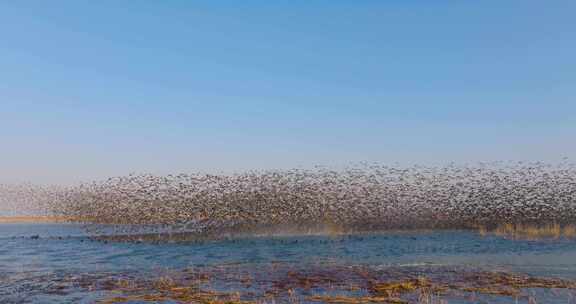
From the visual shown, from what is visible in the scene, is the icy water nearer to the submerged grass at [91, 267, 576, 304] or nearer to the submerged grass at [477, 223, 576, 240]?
the submerged grass at [91, 267, 576, 304]

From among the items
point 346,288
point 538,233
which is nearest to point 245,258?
point 346,288

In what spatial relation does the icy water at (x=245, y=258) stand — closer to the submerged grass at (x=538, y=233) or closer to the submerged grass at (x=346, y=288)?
the submerged grass at (x=346, y=288)

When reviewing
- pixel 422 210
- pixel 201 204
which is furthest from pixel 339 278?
pixel 422 210

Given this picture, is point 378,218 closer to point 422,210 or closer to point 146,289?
point 422,210

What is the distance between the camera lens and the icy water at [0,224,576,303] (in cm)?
2044

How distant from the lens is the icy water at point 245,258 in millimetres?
20438

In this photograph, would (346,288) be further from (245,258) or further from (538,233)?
(538,233)

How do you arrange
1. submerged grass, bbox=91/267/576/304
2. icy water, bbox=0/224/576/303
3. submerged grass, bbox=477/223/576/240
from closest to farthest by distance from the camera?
submerged grass, bbox=91/267/576/304 → icy water, bbox=0/224/576/303 → submerged grass, bbox=477/223/576/240

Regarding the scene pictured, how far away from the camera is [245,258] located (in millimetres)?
30422

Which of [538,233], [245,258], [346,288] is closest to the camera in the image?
[346,288]

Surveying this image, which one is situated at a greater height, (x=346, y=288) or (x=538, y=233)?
(x=346, y=288)

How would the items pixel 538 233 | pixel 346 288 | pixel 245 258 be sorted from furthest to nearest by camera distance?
pixel 538 233 < pixel 245 258 < pixel 346 288

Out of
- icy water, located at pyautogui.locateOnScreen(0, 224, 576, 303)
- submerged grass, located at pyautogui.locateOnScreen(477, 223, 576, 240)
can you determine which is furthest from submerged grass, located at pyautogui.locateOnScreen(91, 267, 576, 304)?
submerged grass, located at pyautogui.locateOnScreen(477, 223, 576, 240)

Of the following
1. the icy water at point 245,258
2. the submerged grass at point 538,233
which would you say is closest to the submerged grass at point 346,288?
the icy water at point 245,258
